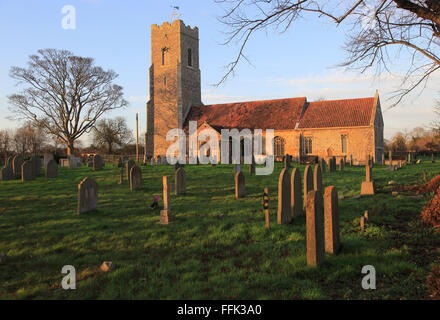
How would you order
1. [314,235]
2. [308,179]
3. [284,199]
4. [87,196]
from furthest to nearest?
[87,196] → [308,179] → [284,199] → [314,235]

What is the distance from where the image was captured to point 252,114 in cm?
3225

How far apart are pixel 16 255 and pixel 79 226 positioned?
1.73 meters

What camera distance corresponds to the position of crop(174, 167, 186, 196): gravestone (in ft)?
34.7

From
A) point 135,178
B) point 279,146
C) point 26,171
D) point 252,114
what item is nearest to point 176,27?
point 252,114

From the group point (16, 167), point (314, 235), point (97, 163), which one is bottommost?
point (314, 235)

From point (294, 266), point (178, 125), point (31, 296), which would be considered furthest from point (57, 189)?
point (178, 125)

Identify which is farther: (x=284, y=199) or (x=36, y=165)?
(x=36, y=165)

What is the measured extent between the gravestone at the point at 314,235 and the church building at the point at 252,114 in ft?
77.6

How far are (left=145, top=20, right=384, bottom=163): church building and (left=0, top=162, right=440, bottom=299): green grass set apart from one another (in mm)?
20434

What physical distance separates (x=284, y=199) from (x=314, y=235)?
2112 mm

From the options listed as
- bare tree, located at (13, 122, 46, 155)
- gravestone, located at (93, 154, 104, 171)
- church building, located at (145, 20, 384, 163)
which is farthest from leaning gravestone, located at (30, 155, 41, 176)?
bare tree, located at (13, 122, 46, 155)

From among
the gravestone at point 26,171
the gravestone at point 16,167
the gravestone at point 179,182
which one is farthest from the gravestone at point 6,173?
the gravestone at point 179,182

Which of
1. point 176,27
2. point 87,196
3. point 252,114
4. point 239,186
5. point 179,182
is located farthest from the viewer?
point 176,27

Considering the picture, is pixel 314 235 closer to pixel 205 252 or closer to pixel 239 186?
pixel 205 252
